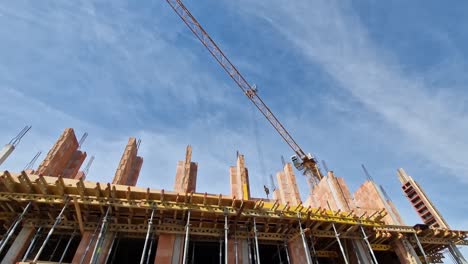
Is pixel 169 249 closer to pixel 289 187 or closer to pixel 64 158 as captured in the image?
pixel 64 158

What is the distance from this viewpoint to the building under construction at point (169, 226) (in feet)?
34.2

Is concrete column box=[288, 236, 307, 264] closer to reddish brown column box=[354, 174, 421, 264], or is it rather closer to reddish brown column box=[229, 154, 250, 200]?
reddish brown column box=[229, 154, 250, 200]

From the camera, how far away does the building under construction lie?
411 inches

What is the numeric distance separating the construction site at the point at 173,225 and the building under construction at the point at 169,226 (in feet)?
0.15

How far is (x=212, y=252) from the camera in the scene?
1574 centimetres

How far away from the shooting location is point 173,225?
1177cm

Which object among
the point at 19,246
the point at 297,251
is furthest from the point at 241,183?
the point at 19,246

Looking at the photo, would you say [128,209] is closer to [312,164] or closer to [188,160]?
[188,160]

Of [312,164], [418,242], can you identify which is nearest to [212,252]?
[418,242]

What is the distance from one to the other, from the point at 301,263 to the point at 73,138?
17.4 meters

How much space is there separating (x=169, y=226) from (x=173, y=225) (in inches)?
7.5

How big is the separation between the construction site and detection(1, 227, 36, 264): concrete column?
0.03 meters

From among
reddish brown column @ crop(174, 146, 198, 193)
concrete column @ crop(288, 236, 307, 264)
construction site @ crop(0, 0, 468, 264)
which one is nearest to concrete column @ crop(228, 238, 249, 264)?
construction site @ crop(0, 0, 468, 264)

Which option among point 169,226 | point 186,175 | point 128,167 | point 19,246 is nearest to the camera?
point 19,246
